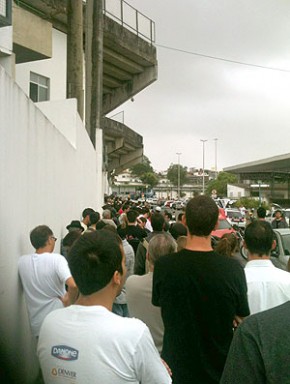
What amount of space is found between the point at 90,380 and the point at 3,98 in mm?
3215

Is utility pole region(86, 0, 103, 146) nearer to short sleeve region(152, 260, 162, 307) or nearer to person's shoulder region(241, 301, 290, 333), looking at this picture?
short sleeve region(152, 260, 162, 307)

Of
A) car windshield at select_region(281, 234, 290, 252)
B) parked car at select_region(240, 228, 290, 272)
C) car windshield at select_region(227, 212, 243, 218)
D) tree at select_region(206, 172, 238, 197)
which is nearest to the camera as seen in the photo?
parked car at select_region(240, 228, 290, 272)

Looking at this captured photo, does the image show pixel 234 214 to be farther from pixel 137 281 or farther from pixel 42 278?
pixel 137 281

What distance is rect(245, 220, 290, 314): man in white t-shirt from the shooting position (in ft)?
11.2

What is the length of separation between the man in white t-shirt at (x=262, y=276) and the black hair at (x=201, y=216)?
651 millimetres

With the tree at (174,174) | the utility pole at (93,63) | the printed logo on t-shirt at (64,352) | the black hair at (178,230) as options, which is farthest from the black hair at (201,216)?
the tree at (174,174)

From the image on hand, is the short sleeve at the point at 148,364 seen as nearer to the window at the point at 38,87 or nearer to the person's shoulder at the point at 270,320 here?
the person's shoulder at the point at 270,320

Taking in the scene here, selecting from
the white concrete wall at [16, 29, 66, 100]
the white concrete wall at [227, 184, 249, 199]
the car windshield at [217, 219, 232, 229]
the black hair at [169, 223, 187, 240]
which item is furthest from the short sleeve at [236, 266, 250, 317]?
the white concrete wall at [227, 184, 249, 199]

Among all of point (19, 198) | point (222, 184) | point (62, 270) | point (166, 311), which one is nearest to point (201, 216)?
point (166, 311)

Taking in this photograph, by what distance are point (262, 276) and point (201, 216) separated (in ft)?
2.55

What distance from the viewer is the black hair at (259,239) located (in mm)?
3637

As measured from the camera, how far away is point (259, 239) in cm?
367

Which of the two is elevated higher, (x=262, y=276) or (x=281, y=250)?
(x=262, y=276)

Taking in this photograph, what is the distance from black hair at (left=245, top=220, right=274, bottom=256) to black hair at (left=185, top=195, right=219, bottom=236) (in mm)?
665
